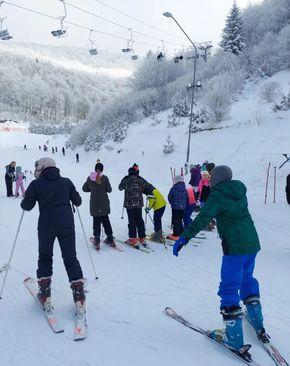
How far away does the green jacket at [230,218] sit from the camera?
154 inches

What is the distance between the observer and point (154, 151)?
89.7ft

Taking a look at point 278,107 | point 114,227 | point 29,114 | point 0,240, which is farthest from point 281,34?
point 29,114

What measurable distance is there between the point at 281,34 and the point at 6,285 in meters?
35.1

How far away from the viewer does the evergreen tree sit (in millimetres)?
41000

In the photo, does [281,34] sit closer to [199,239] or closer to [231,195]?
[199,239]

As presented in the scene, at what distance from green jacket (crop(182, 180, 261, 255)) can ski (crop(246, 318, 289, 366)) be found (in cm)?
96

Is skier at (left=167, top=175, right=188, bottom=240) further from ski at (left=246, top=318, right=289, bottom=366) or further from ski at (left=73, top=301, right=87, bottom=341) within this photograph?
ski at (left=246, top=318, right=289, bottom=366)

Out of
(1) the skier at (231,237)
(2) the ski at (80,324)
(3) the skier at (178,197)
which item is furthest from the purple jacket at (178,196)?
(1) the skier at (231,237)

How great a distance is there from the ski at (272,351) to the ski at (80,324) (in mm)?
1892

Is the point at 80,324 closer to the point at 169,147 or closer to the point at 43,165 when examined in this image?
the point at 43,165

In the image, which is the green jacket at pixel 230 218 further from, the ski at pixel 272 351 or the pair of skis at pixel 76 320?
the pair of skis at pixel 76 320

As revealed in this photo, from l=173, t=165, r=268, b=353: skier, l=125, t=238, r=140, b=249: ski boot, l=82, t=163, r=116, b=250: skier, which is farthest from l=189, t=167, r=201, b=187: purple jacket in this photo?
l=173, t=165, r=268, b=353: skier

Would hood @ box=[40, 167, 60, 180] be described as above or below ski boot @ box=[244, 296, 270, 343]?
above

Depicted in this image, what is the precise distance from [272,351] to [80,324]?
208 cm
